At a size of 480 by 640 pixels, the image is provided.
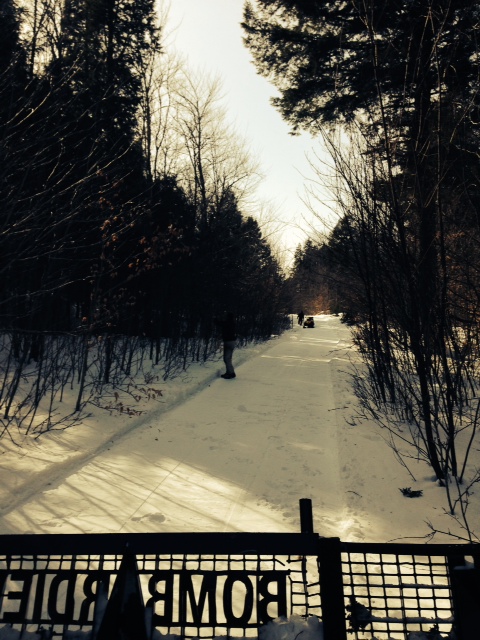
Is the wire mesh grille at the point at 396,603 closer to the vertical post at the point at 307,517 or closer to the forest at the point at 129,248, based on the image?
the vertical post at the point at 307,517

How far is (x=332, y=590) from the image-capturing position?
163 centimetres

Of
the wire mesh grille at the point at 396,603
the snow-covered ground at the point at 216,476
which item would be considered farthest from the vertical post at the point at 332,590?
the snow-covered ground at the point at 216,476

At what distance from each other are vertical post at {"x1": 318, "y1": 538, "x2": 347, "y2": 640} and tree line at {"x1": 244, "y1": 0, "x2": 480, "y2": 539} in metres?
1.88

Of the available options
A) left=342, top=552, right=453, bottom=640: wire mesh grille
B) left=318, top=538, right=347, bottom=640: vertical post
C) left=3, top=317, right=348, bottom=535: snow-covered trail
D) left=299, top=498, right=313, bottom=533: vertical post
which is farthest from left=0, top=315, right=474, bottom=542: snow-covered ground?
left=318, top=538, right=347, bottom=640: vertical post

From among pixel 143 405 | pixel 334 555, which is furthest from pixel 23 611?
pixel 143 405

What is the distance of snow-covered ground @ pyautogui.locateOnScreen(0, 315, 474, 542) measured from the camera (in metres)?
3.75

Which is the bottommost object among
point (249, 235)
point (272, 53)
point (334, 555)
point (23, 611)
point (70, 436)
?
point (70, 436)

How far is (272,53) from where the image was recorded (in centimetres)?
1043

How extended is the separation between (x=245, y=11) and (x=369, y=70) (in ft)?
12.9

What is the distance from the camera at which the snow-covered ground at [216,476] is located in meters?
3.75

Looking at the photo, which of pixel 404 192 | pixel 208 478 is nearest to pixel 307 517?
pixel 208 478

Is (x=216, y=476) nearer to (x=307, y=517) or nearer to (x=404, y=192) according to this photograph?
(x=307, y=517)

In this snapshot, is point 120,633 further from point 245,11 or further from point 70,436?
point 245,11

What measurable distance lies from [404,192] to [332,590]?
4477 millimetres
